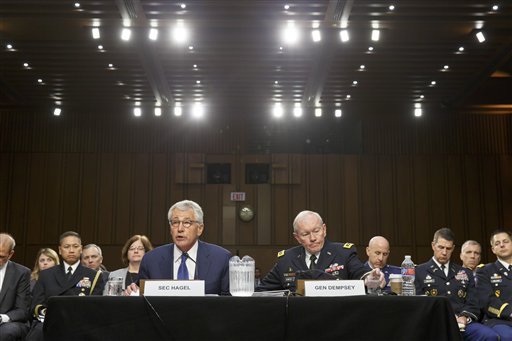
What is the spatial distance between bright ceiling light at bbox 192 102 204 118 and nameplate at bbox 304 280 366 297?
10.8m

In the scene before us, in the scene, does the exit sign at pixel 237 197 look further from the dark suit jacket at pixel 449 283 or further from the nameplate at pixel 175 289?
the nameplate at pixel 175 289

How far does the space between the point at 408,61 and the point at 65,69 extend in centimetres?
686

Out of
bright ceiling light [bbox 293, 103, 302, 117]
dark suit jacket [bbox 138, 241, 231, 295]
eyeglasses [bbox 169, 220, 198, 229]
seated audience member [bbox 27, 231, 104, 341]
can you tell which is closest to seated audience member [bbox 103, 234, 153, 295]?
seated audience member [bbox 27, 231, 104, 341]

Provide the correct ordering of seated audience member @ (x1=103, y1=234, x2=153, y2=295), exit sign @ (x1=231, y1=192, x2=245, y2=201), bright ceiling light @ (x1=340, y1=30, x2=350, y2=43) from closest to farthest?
1. seated audience member @ (x1=103, y1=234, x2=153, y2=295)
2. bright ceiling light @ (x1=340, y1=30, x2=350, y2=43)
3. exit sign @ (x1=231, y1=192, x2=245, y2=201)

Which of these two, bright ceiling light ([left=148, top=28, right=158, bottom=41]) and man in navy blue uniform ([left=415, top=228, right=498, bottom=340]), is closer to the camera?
man in navy blue uniform ([left=415, top=228, right=498, bottom=340])

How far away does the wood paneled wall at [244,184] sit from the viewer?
13.7 metres

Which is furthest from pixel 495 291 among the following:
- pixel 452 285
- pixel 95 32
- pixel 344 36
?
pixel 95 32

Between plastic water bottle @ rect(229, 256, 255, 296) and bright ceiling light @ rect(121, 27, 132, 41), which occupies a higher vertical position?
bright ceiling light @ rect(121, 27, 132, 41)

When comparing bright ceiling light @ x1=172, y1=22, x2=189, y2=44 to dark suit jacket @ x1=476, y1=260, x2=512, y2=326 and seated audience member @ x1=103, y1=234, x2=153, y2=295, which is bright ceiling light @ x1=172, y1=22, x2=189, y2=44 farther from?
dark suit jacket @ x1=476, y1=260, x2=512, y2=326

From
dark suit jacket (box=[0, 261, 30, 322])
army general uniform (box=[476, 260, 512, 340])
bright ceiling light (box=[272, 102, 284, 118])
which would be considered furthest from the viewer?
Answer: bright ceiling light (box=[272, 102, 284, 118])

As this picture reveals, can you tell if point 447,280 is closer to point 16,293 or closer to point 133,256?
point 133,256

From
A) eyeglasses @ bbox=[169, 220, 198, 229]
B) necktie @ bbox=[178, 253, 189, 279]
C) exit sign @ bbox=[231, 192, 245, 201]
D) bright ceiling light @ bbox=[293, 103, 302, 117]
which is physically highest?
bright ceiling light @ bbox=[293, 103, 302, 117]

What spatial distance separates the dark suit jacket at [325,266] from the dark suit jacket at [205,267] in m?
0.42

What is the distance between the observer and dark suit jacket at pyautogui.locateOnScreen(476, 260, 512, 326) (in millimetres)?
5094
